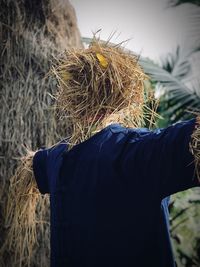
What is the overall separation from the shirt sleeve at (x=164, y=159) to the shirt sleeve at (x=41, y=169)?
442 millimetres

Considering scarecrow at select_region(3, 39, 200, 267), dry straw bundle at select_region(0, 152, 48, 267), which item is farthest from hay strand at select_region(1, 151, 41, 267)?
scarecrow at select_region(3, 39, 200, 267)

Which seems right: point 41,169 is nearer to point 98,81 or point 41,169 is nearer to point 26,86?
point 98,81

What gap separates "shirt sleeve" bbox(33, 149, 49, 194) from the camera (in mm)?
1352

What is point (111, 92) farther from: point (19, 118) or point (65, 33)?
point (65, 33)

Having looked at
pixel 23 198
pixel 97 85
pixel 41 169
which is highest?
pixel 97 85

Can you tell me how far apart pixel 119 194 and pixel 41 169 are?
1.40ft

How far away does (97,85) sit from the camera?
44.0 inches

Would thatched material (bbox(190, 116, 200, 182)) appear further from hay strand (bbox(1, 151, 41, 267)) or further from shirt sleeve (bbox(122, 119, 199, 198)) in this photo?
hay strand (bbox(1, 151, 41, 267))

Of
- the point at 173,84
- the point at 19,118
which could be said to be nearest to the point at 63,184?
the point at 19,118

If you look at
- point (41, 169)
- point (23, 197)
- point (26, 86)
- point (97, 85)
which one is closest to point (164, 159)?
point (97, 85)

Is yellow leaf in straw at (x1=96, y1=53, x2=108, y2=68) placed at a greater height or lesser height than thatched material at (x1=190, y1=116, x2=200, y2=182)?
greater

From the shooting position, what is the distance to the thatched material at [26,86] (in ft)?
6.72

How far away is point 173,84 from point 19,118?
154cm

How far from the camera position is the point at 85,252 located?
1.06 metres
